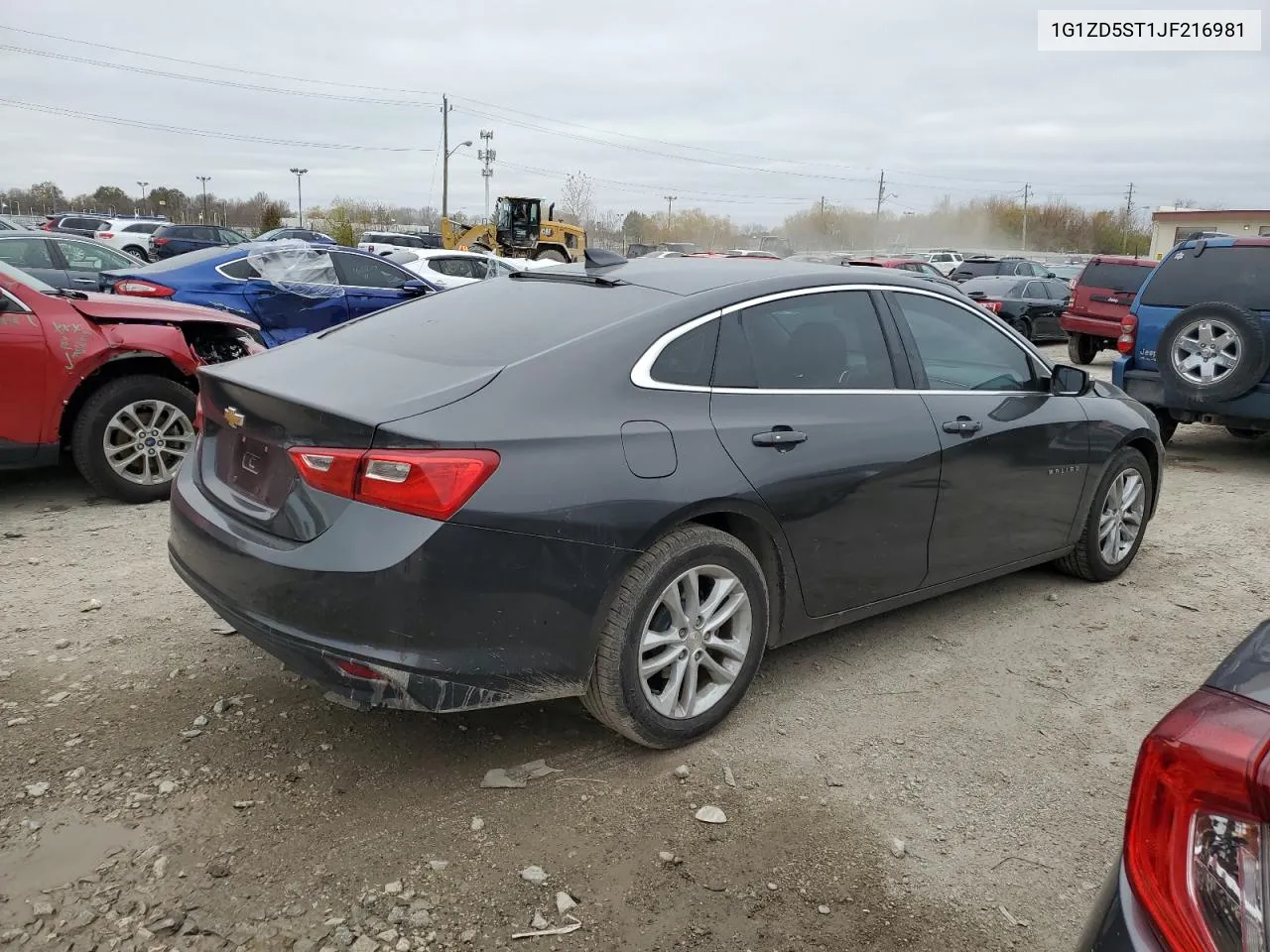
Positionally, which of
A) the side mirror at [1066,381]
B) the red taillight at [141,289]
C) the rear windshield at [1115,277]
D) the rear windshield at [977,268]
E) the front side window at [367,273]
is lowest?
the side mirror at [1066,381]

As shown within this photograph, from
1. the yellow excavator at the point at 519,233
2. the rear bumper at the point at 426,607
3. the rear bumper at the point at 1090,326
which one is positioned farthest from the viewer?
the yellow excavator at the point at 519,233

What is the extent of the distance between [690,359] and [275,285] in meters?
7.45

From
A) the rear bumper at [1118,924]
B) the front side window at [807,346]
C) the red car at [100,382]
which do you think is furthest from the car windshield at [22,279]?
the rear bumper at [1118,924]

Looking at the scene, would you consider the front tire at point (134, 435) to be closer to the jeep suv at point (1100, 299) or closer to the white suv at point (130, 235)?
the jeep suv at point (1100, 299)

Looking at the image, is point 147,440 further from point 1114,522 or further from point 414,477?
point 1114,522

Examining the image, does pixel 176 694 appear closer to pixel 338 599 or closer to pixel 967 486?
pixel 338 599

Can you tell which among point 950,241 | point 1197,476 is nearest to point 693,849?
point 1197,476

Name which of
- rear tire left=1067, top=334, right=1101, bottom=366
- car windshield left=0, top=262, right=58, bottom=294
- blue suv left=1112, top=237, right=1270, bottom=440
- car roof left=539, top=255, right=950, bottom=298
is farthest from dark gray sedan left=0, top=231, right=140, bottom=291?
rear tire left=1067, top=334, right=1101, bottom=366

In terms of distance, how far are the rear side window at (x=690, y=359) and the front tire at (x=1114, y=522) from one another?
251 centimetres

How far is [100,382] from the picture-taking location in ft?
18.8

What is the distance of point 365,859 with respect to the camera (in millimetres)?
2707

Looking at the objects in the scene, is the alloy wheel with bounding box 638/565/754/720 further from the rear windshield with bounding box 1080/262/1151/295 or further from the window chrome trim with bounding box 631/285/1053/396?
the rear windshield with bounding box 1080/262/1151/295

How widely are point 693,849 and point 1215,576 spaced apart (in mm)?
3903

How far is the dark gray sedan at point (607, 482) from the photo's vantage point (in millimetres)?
2744
